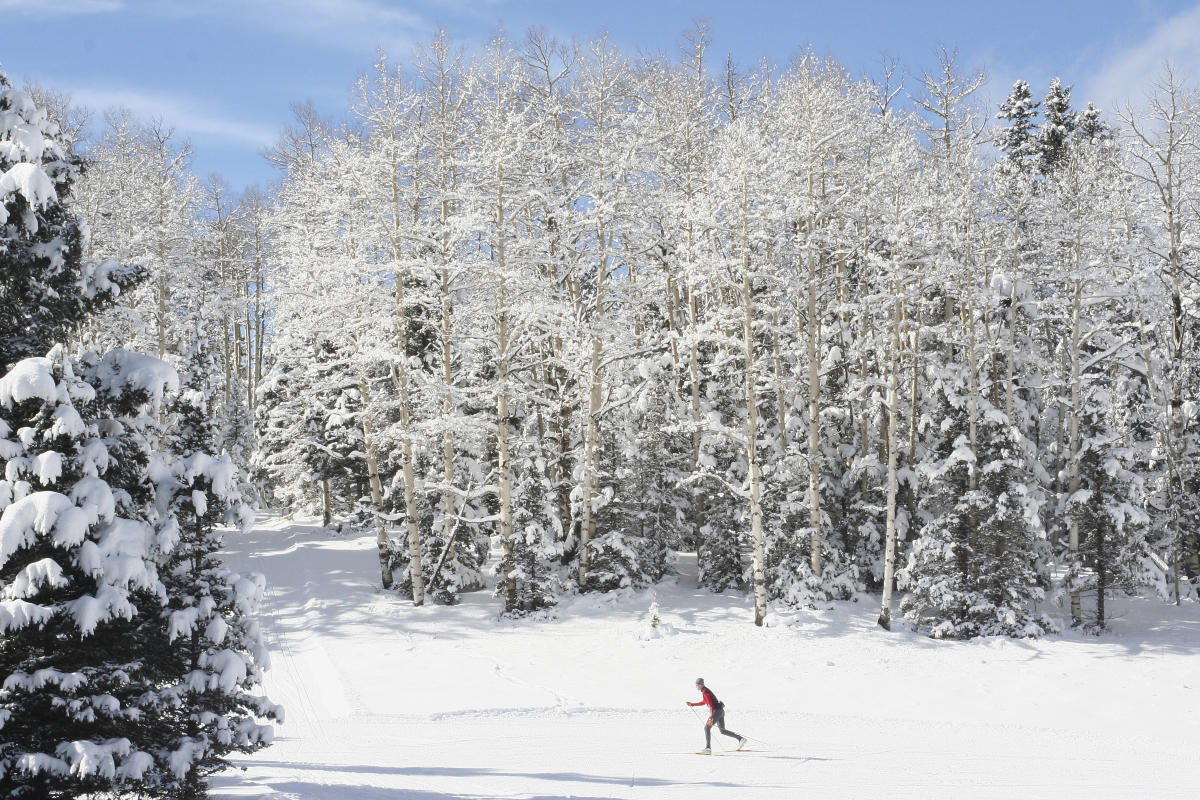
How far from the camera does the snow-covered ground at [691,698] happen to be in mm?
10820

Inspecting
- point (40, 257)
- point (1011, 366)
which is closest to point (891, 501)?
point (1011, 366)

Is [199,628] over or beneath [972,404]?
beneath

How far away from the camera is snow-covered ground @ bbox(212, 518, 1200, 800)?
1082 cm

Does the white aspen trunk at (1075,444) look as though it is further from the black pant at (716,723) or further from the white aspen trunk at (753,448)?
the black pant at (716,723)

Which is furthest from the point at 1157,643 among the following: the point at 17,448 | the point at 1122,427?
the point at 17,448

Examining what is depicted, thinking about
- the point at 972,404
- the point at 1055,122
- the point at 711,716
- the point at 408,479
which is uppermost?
the point at 1055,122

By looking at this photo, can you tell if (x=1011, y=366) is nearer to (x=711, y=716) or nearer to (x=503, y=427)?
(x=503, y=427)

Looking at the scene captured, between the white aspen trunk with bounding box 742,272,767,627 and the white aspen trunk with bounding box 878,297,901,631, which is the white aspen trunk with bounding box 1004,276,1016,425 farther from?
the white aspen trunk with bounding box 742,272,767,627

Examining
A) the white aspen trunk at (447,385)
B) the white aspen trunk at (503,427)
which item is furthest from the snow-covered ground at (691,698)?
the white aspen trunk at (447,385)

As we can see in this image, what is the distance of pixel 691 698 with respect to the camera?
15750mm

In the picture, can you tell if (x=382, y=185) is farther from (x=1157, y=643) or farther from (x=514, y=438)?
(x=1157, y=643)

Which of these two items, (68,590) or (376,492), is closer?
(68,590)

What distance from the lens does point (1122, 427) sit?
23.4 metres

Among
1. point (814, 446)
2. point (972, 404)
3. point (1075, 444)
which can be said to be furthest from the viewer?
point (1075, 444)
